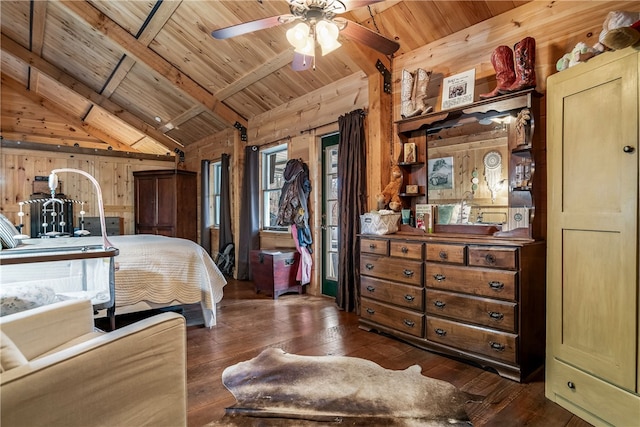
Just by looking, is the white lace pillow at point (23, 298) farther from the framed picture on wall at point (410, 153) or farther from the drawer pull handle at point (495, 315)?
the framed picture on wall at point (410, 153)

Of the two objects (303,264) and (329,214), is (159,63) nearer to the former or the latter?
(329,214)

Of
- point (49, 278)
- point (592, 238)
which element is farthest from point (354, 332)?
point (49, 278)

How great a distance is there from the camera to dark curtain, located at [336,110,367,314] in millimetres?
3760

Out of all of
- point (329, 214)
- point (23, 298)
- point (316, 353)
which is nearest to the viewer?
point (23, 298)

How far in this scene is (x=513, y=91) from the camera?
8.05ft

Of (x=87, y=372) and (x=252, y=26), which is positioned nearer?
(x=87, y=372)

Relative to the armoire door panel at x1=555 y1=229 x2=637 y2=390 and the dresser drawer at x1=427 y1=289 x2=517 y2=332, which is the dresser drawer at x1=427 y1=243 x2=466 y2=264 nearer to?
the dresser drawer at x1=427 y1=289 x2=517 y2=332

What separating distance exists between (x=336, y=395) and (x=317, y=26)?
2.22 m

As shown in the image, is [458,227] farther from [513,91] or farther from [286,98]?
[286,98]

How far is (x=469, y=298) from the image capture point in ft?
7.84

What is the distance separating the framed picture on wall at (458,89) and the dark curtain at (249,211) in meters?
3.34

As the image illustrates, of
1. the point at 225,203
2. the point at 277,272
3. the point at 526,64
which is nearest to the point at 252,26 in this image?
the point at 526,64

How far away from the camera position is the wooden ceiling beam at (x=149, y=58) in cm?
409

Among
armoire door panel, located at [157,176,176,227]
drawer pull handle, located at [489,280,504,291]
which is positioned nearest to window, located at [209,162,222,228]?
armoire door panel, located at [157,176,176,227]
